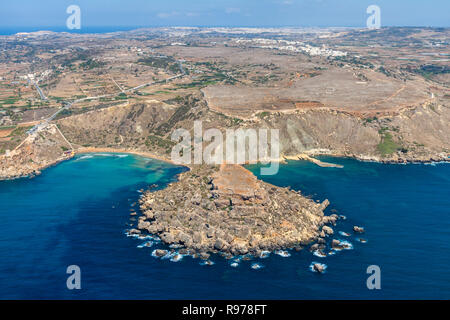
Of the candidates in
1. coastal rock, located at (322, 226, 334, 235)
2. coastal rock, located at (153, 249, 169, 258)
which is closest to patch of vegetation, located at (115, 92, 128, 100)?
coastal rock, located at (153, 249, 169, 258)

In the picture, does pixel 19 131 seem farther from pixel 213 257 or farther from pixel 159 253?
pixel 213 257

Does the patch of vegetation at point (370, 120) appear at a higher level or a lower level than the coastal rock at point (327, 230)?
higher

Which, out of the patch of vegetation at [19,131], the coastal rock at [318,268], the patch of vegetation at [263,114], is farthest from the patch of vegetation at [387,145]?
the patch of vegetation at [19,131]

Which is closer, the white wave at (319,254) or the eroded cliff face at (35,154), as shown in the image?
the white wave at (319,254)
